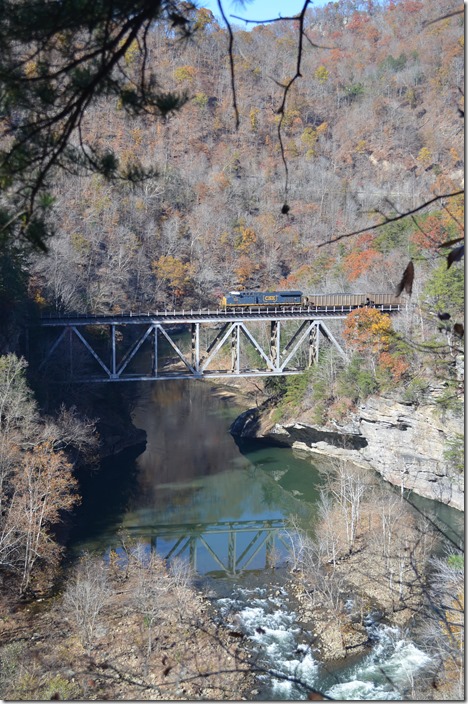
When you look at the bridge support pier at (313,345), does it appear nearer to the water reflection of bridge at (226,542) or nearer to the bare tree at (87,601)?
the water reflection of bridge at (226,542)

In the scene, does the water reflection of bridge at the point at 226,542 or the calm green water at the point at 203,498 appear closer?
the water reflection of bridge at the point at 226,542

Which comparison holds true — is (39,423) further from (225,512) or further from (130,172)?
(130,172)

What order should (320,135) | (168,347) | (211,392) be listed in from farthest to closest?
(320,135)
(168,347)
(211,392)

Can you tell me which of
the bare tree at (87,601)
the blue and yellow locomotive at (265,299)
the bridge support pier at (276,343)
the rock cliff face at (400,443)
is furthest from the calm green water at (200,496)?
the blue and yellow locomotive at (265,299)

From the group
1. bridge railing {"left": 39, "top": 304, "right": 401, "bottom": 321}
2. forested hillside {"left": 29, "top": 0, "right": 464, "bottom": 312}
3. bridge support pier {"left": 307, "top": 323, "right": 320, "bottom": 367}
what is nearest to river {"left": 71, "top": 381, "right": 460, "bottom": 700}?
bridge support pier {"left": 307, "top": 323, "right": 320, "bottom": 367}

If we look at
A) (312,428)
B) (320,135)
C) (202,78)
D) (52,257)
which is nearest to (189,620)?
(312,428)

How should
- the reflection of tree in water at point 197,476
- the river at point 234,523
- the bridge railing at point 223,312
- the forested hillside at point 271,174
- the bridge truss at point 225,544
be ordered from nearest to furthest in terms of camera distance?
the river at point 234,523 → the bridge truss at point 225,544 → the reflection of tree in water at point 197,476 → the bridge railing at point 223,312 → the forested hillside at point 271,174
